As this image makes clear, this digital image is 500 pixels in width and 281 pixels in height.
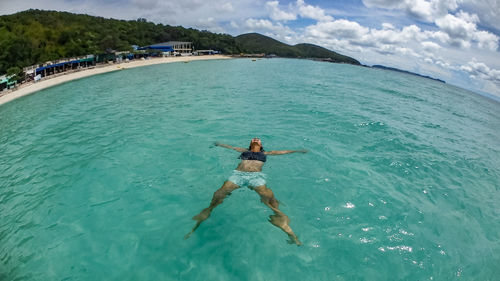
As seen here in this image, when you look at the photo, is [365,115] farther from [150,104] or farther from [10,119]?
[10,119]

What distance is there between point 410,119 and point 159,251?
24.5 metres

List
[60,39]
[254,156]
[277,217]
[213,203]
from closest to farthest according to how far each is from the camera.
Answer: [277,217] < [213,203] < [254,156] < [60,39]

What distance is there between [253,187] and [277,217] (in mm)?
1360

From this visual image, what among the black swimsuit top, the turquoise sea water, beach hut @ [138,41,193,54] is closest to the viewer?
the turquoise sea water

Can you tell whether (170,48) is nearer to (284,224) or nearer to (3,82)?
(3,82)

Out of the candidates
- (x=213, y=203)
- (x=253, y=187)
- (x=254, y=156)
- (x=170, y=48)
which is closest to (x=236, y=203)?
(x=253, y=187)

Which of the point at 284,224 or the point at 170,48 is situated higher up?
the point at 170,48

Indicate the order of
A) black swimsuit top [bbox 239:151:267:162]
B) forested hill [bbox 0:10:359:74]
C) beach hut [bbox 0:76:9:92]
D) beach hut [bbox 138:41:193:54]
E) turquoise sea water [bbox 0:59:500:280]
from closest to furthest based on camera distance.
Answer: turquoise sea water [bbox 0:59:500:280]
black swimsuit top [bbox 239:151:267:162]
beach hut [bbox 0:76:9:92]
forested hill [bbox 0:10:359:74]
beach hut [bbox 138:41:193:54]

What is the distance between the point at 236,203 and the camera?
8367mm

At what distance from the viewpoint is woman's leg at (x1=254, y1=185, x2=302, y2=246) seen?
690 cm

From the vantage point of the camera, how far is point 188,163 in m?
11.2

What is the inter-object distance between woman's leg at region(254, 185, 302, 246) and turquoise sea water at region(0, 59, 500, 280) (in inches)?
8.3

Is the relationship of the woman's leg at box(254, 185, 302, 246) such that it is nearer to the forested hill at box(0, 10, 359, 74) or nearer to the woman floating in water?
the woman floating in water

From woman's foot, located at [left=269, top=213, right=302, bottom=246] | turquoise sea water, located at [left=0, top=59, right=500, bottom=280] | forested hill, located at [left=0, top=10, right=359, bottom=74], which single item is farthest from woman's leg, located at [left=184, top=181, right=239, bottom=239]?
forested hill, located at [left=0, top=10, right=359, bottom=74]
